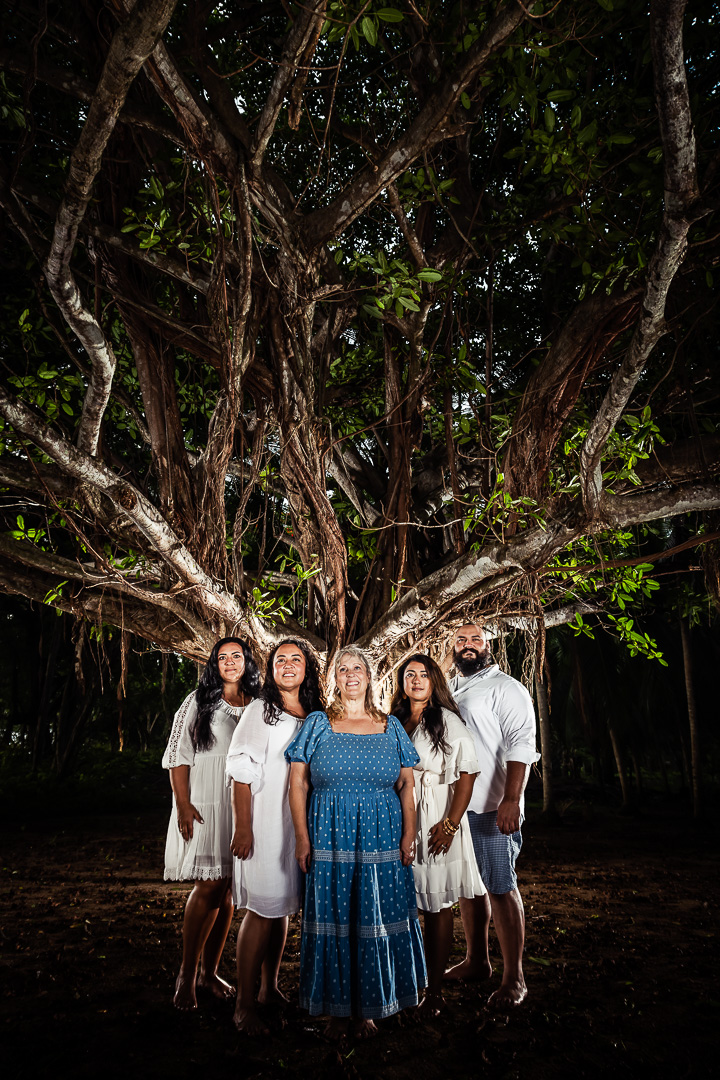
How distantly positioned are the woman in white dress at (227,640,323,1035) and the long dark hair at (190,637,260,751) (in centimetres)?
15


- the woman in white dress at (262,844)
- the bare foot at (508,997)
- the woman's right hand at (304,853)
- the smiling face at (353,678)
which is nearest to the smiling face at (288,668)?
the woman in white dress at (262,844)

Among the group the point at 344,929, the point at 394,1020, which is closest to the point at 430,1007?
the point at 394,1020

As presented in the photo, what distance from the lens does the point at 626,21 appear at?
3170 millimetres

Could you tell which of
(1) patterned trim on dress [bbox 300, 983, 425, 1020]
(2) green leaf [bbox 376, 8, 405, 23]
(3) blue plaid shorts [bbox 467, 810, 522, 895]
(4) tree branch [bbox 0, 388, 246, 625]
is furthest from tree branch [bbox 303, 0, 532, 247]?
(1) patterned trim on dress [bbox 300, 983, 425, 1020]

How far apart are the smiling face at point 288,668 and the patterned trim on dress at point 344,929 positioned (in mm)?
846

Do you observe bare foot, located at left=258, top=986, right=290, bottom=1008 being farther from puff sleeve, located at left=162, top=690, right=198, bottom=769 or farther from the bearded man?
puff sleeve, located at left=162, top=690, right=198, bottom=769

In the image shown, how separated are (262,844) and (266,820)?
Answer: 85 millimetres

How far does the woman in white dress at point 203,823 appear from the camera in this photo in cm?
248

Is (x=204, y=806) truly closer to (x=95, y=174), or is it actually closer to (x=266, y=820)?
(x=266, y=820)

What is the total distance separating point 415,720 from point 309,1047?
1204 mm

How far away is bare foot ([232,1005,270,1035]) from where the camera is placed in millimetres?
2174

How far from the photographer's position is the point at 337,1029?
2133mm

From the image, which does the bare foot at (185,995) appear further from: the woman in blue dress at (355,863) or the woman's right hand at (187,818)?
the woman in blue dress at (355,863)

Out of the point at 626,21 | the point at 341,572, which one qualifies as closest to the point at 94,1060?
the point at 341,572
